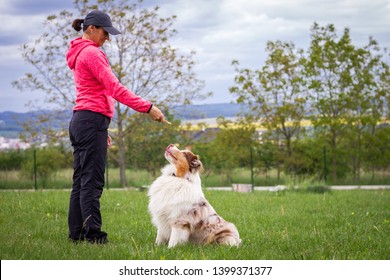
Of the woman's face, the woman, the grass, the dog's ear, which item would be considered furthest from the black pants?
the dog's ear

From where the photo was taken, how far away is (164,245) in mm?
6402

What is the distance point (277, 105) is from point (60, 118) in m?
7.90

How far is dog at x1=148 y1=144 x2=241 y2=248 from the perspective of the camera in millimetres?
6305

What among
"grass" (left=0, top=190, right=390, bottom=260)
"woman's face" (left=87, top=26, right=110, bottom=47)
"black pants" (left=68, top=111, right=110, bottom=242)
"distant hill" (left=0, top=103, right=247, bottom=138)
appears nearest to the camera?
"grass" (left=0, top=190, right=390, bottom=260)

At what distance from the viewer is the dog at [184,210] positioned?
6305mm

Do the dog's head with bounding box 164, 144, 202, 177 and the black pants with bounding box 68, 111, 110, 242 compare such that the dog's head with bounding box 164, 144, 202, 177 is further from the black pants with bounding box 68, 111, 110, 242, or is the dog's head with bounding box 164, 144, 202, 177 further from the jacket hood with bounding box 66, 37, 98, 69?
the jacket hood with bounding box 66, 37, 98, 69

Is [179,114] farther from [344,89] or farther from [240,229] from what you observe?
[240,229]

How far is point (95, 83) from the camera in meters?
6.34

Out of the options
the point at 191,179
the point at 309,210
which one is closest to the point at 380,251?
the point at 191,179

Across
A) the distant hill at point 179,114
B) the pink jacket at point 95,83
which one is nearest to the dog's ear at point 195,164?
the pink jacket at point 95,83

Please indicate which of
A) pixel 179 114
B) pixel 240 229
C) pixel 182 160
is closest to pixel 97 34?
pixel 182 160

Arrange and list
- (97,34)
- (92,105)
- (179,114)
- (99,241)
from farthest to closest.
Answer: (179,114)
(99,241)
(97,34)
(92,105)

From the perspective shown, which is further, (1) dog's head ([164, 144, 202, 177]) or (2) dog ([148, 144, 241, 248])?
(1) dog's head ([164, 144, 202, 177])

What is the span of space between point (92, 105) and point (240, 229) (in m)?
3.10
